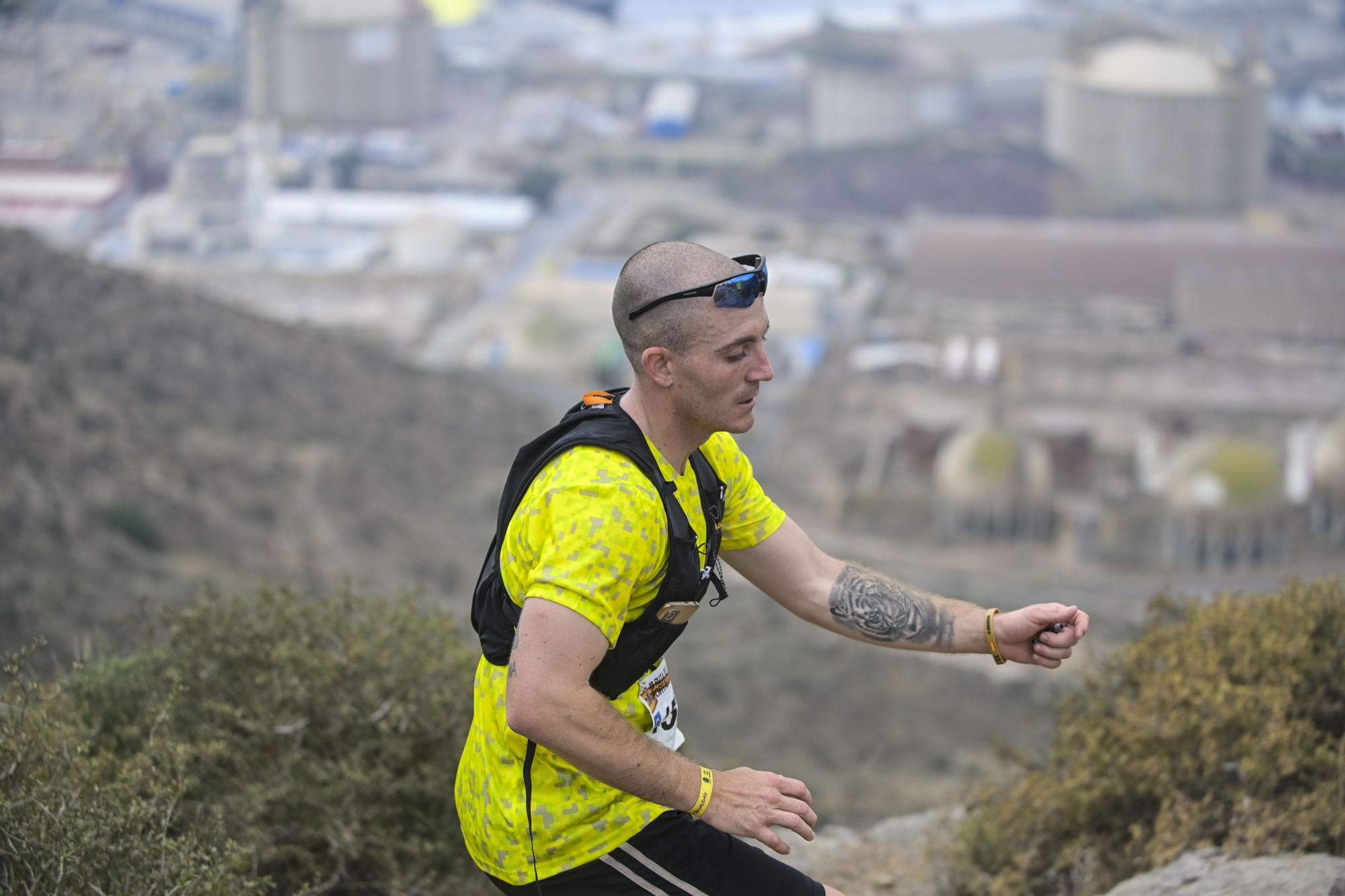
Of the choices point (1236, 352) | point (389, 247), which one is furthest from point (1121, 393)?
point (389, 247)

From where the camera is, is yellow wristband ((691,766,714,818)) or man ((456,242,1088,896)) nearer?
man ((456,242,1088,896))

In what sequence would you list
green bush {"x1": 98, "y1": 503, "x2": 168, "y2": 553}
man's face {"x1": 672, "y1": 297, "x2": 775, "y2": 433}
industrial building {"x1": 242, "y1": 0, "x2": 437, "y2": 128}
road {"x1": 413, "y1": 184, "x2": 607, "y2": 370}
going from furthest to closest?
industrial building {"x1": 242, "y1": 0, "x2": 437, "y2": 128} → road {"x1": 413, "y1": 184, "x2": 607, "y2": 370} → green bush {"x1": 98, "y1": 503, "x2": 168, "y2": 553} → man's face {"x1": 672, "y1": 297, "x2": 775, "y2": 433}

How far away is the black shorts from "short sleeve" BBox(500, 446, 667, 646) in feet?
1.61

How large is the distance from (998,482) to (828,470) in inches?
279

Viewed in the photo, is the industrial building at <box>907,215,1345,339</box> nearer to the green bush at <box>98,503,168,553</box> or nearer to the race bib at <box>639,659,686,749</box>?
the green bush at <box>98,503,168,553</box>

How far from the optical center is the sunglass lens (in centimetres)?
291

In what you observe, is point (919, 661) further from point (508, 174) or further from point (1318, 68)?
point (1318, 68)

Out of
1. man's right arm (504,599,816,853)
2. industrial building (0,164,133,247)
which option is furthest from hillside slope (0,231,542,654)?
industrial building (0,164,133,247)

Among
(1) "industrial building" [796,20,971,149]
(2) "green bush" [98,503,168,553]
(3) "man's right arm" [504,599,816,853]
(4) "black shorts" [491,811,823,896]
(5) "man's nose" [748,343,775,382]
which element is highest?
(5) "man's nose" [748,343,775,382]

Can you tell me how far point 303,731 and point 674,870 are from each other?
86.7 inches

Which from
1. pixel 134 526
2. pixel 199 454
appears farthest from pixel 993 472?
pixel 134 526

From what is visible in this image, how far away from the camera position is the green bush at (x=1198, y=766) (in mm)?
4395

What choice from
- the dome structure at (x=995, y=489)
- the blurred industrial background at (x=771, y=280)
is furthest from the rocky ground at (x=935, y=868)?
the dome structure at (x=995, y=489)

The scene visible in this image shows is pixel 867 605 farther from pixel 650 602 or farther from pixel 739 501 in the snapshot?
pixel 650 602
